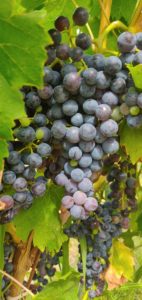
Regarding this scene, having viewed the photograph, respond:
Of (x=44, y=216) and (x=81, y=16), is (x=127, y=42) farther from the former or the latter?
(x=44, y=216)

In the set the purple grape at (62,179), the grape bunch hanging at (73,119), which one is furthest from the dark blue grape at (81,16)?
the purple grape at (62,179)

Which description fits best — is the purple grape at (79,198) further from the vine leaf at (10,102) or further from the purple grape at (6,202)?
the vine leaf at (10,102)

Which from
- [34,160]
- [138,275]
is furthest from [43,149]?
[138,275]

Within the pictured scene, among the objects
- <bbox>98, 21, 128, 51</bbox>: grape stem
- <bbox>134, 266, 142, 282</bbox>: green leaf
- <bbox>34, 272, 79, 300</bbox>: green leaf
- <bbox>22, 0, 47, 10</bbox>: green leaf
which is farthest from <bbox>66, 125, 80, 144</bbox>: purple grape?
<bbox>134, 266, 142, 282</bbox>: green leaf

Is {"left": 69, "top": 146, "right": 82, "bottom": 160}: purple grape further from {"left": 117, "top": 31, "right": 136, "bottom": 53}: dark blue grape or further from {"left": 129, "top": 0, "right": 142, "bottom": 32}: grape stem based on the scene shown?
{"left": 129, "top": 0, "right": 142, "bottom": 32}: grape stem

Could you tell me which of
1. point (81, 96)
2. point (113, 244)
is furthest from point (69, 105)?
point (113, 244)
